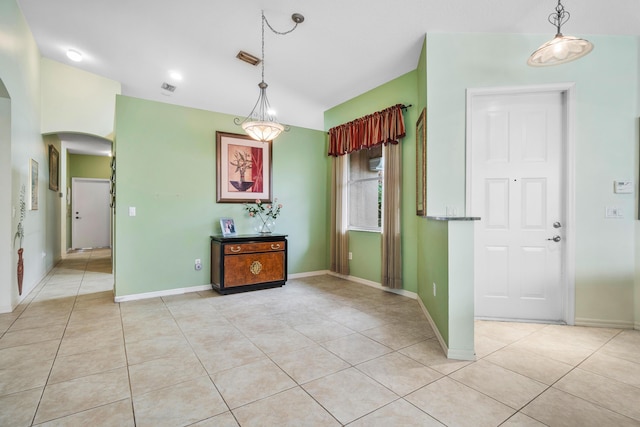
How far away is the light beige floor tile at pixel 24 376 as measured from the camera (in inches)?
77.0

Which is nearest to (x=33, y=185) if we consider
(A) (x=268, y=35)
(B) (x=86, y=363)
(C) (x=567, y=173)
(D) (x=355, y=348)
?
(B) (x=86, y=363)

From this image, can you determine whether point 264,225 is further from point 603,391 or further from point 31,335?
point 603,391

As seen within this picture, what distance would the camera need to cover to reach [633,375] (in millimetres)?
2084

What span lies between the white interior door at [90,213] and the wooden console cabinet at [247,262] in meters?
6.39

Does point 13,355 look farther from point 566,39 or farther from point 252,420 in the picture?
point 566,39

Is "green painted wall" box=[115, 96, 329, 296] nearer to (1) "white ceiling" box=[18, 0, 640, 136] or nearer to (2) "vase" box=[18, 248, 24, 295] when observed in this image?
(1) "white ceiling" box=[18, 0, 640, 136]

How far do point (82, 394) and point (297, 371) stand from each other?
4.33ft

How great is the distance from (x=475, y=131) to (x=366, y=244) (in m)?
Result: 2.20

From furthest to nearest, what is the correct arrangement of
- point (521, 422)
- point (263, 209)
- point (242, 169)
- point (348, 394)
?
point (263, 209) → point (242, 169) → point (348, 394) → point (521, 422)

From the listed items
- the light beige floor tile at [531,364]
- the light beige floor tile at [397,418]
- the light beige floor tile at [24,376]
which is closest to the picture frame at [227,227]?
the light beige floor tile at [24,376]

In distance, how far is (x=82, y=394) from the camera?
189cm

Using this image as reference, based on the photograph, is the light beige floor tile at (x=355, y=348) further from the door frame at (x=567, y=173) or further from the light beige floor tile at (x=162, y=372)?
the door frame at (x=567, y=173)

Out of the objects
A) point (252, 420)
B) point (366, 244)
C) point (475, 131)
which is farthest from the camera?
point (366, 244)

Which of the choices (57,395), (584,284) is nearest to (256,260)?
(57,395)
